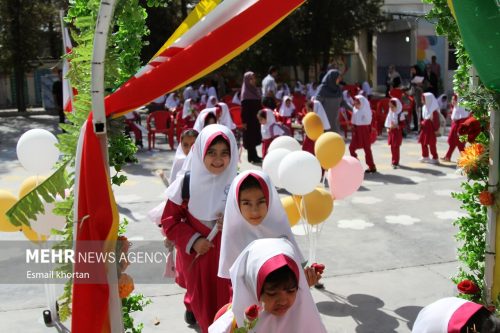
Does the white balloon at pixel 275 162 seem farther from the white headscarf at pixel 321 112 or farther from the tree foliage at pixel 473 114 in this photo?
the white headscarf at pixel 321 112

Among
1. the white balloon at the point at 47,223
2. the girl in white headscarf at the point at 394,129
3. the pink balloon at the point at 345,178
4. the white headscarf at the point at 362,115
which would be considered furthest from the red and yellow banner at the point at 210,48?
the girl in white headscarf at the point at 394,129

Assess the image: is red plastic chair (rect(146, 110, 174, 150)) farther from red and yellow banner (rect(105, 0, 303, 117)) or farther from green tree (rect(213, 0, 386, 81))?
green tree (rect(213, 0, 386, 81))

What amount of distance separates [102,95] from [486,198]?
1.99m

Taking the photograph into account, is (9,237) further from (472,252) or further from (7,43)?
(7,43)

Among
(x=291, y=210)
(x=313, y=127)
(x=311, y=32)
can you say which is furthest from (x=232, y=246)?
(x=311, y=32)

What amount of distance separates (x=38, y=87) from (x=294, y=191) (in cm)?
2641

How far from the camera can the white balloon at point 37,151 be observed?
446 cm

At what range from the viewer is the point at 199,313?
3830mm

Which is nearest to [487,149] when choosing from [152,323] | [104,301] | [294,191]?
[294,191]

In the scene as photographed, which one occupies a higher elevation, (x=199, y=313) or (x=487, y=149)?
(x=487, y=149)

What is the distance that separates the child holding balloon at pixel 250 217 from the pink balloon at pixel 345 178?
2286 mm

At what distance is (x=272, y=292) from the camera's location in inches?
94.3

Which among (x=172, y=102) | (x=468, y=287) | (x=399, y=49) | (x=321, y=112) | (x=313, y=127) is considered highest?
(x=399, y=49)

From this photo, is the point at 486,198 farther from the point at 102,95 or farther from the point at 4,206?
the point at 4,206
